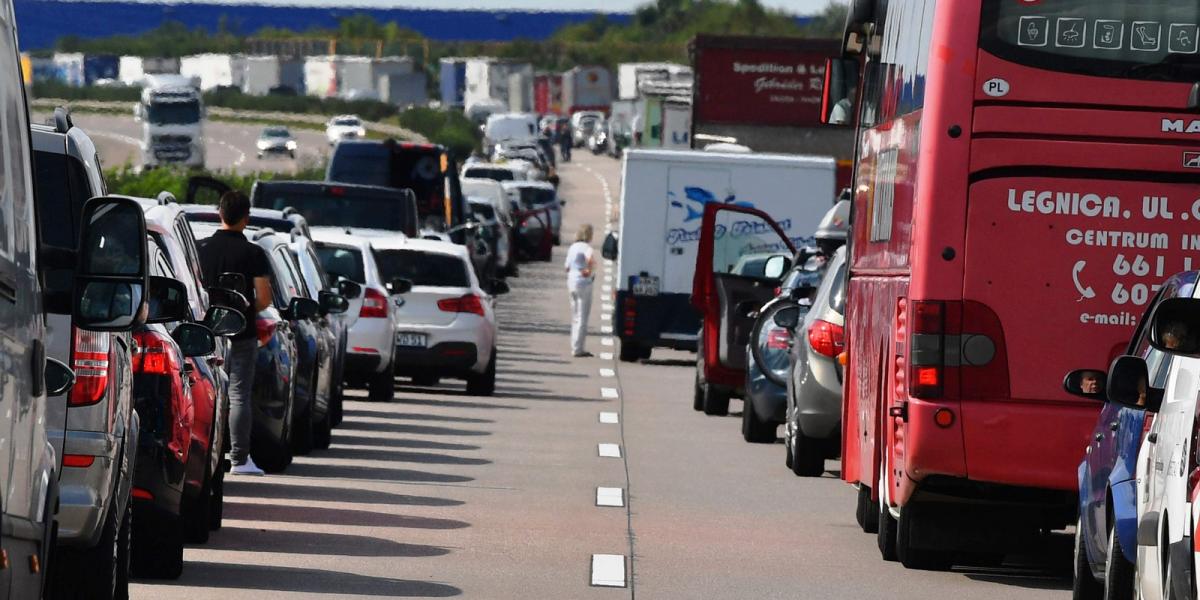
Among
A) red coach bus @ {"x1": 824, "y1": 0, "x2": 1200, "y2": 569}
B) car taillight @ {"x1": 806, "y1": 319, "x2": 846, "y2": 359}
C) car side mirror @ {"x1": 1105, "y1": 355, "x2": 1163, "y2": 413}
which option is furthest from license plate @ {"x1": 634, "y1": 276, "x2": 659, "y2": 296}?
car side mirror @ {"x1": 1105, "y1": 355, "x2": 1163, "y2": 413}

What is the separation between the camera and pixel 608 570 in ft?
38.3

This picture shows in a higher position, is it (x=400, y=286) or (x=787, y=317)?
(x=787, y=317)

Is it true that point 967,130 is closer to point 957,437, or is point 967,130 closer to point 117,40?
point 957,437

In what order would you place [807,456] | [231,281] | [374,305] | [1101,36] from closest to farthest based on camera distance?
[1101,36] → [231,281] → [807,456] → [374,305]

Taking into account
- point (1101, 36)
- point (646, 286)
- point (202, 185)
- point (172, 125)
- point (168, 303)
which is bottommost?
point (172, 125)

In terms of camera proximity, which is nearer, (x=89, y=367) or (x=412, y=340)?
(x=89, y=367)

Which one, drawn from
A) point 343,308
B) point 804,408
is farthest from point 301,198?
point 804,408

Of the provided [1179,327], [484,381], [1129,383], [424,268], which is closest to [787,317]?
[424,268]

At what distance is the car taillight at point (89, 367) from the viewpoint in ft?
27.3

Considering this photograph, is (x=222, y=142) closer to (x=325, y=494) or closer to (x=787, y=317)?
(x=787, y=317)

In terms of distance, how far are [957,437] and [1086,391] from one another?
6.82 feet

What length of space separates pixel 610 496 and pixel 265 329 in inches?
87.8

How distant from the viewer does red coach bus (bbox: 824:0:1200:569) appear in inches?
433

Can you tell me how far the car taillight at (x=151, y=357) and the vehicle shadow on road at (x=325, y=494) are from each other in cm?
439
